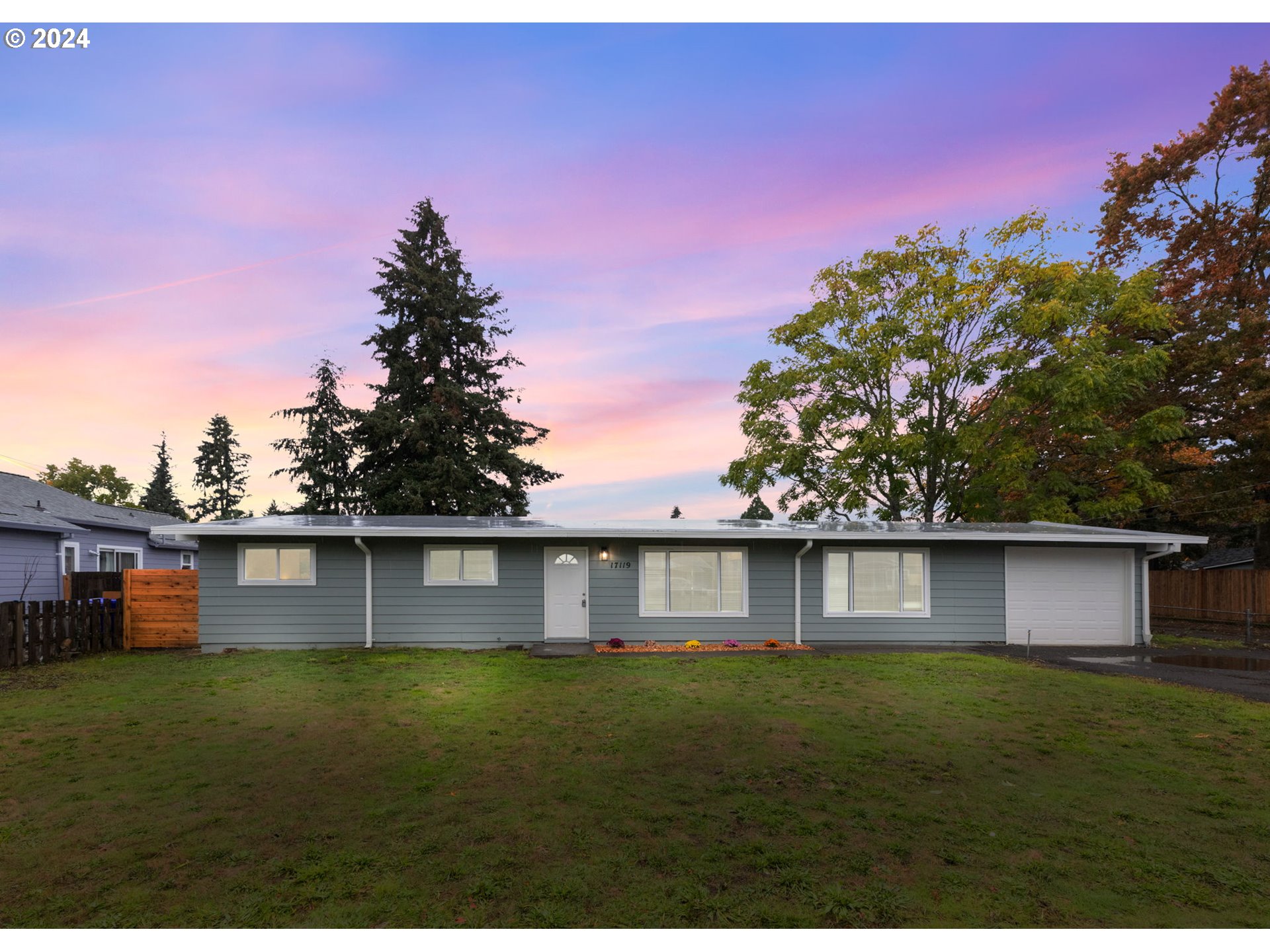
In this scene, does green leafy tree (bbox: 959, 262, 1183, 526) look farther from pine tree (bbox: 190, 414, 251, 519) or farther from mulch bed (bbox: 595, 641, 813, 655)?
pine tree (bbox: 190, 414, 251, 519)

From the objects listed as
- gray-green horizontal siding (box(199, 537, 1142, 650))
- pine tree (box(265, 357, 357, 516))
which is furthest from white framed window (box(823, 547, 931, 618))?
pine tree (box(265, 357, 357, 516))

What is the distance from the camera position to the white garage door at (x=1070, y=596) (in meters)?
13.8

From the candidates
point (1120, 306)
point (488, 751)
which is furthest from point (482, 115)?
point (1120, 306)

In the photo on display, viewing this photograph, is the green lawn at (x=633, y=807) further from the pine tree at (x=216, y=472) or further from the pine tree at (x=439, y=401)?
the pine tree at (x=216, y=472)

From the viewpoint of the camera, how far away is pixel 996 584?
13.7 meters

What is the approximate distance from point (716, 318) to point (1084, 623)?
12.7 metres

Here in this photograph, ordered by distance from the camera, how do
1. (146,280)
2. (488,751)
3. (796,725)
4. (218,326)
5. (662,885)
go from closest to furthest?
(662,885)
(488,751)
(796,725)
(146,280)
(218,326)

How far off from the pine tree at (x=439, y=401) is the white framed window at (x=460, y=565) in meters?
11.8

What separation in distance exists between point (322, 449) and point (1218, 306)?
32517 mm

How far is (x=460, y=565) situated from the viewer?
13031 mm

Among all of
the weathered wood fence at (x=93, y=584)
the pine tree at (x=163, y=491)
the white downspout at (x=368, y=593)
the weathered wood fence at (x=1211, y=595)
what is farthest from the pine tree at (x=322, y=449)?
the weathered wood fence at (x=1211, y=595)

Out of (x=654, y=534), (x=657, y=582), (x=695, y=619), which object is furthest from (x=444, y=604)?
(x=695, y=619)

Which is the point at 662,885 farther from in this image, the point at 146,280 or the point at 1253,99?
the point at 1253,99

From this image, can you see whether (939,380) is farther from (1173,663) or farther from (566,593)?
(566,593)
